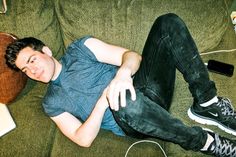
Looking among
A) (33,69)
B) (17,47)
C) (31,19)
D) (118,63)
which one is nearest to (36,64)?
(33,69)

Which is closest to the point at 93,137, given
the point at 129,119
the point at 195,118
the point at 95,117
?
the point at 95,117

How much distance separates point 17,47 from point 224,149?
3.81ft

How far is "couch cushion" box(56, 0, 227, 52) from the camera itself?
1.69m

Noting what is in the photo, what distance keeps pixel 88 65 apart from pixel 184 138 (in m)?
0.65

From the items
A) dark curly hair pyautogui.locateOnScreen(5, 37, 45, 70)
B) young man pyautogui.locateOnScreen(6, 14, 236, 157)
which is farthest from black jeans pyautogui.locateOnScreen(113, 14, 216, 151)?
dark curly hair pyautogui.locateOnScreen(5, 37, 45, 70)

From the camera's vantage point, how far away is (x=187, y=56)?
1.47 metres

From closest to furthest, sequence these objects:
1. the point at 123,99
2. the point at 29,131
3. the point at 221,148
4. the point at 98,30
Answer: the point at 123,99 → the point at 221,148 → the point at 29,131 → the point at 98,30

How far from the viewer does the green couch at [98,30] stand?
1.60 meters

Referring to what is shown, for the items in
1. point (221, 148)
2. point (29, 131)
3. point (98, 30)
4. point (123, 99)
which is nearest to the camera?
point (123, 99)

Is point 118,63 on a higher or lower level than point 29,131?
higher

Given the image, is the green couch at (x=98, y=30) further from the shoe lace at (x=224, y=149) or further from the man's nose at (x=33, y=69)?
the man's nose at (x=33, y=69)

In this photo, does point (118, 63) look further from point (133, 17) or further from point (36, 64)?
point (36, 64)

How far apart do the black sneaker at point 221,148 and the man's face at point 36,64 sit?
34.1 inches

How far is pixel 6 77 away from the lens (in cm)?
165
